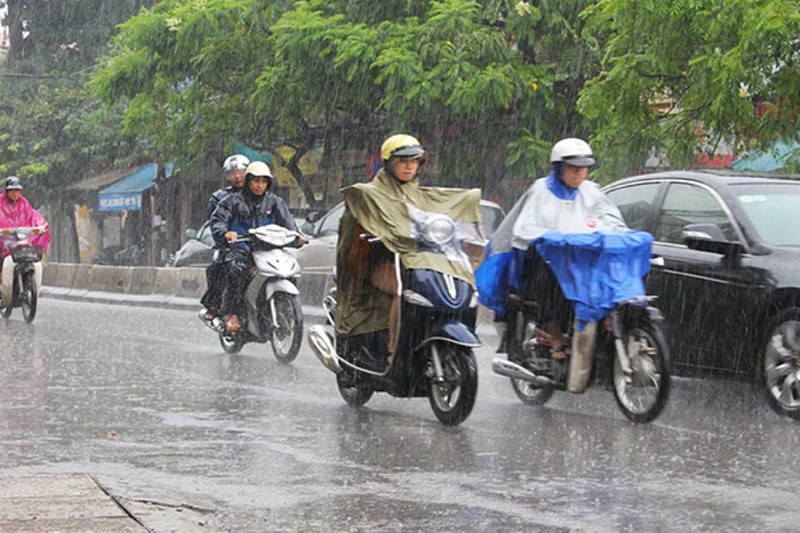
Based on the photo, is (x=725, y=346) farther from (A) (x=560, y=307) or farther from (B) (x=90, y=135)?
(B) (x=90, y=135)

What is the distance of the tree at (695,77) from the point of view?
15.6 m

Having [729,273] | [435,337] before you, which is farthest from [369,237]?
[729,273]

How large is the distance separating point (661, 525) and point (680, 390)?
5.35m

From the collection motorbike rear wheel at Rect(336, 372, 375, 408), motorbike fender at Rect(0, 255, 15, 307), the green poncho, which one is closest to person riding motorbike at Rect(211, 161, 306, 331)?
motorbike rear wheel at Rect(336, 372, 375, 408)

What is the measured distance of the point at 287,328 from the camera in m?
13.2

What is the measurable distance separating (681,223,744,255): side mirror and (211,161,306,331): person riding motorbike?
4.73 meters

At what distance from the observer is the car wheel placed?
9.08m

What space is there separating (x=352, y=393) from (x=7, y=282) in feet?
32.8

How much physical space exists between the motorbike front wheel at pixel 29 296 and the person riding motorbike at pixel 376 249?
9706mm

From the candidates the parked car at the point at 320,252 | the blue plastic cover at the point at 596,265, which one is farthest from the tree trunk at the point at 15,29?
the blue plastic cover at the point at 596,265

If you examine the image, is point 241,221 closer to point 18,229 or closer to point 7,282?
point 18,229

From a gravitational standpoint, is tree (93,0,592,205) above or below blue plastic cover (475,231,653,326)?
above

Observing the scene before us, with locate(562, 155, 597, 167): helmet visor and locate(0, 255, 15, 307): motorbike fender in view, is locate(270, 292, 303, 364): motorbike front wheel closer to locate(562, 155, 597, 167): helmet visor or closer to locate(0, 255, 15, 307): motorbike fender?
locate(562, 155, 597, 167): helmet visor

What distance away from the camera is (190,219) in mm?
43344
